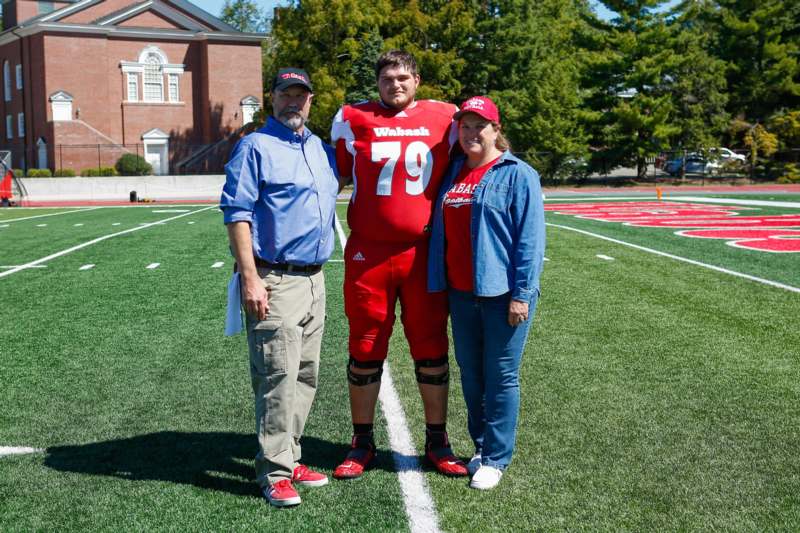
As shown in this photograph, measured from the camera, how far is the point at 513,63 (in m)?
46.0

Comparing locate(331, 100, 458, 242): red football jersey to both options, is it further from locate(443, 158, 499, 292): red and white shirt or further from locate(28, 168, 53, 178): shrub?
locate(28, 168, 53, 178): shrub

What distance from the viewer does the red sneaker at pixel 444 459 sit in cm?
392

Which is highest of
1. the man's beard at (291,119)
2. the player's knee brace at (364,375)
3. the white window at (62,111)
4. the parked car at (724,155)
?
the white window at (62,111)

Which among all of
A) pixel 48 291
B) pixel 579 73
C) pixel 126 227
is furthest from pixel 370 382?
pixel 579 73

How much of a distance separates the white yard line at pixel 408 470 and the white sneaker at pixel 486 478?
22cm

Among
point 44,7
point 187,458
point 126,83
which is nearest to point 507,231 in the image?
point 187,458

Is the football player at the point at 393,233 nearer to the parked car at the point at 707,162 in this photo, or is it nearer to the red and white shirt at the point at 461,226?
the red and white shirt at the point at 461,226

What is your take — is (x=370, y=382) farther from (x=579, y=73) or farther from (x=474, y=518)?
(x=579, y=73)

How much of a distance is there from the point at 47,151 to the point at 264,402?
1844 inches

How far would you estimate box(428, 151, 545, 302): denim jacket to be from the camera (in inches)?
A: 146

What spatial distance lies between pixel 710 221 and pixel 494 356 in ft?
54.1

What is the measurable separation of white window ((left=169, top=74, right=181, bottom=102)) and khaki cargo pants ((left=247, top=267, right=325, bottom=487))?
157 ft

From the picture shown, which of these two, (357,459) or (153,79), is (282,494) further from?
(153,79)

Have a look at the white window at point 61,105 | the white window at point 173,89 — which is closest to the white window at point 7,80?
the white window at point 61,105
